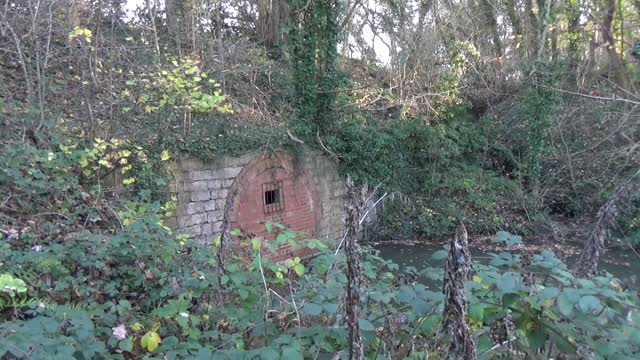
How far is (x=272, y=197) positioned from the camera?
10641 mm

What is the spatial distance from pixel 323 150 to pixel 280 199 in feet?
6.25

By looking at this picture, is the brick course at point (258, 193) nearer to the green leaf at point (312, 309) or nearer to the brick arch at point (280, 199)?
the brick arch at point (280, 199)

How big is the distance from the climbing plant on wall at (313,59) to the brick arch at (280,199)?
121 centimetres

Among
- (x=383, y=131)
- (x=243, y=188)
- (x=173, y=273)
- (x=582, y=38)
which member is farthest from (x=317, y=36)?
(x=173, y=273)

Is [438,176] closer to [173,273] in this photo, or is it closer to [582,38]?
[582,38]

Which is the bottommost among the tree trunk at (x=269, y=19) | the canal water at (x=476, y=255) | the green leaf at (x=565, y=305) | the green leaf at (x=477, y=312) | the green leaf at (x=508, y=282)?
the canal water at (x=476, y=255)

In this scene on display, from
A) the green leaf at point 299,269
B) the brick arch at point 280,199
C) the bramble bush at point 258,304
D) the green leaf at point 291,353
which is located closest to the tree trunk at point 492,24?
the brick arch at point 280,199

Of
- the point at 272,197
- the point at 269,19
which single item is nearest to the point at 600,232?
the point at 272,197

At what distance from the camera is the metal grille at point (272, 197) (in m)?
10.4

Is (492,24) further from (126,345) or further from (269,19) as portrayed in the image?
(126,345)

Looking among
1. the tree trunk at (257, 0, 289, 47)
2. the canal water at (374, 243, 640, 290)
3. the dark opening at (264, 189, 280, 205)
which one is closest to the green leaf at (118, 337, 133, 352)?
the canal water at (374, 243, 640, 290)

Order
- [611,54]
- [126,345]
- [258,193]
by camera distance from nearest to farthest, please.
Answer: [126,345] → [258,193] → [611,54]

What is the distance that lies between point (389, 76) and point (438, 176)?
3.10 m

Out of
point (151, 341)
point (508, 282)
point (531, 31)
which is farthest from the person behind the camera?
point (531, 31)
